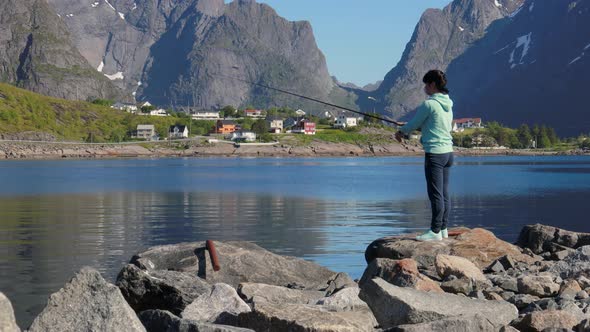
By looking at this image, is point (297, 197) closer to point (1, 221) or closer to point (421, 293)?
point (1, 221)

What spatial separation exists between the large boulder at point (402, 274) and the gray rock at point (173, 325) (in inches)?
139

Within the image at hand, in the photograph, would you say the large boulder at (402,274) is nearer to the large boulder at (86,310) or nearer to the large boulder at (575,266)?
the large boulder at (575,266)

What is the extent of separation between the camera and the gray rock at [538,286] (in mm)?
13609

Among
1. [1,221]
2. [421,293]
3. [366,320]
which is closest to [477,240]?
[421,293]

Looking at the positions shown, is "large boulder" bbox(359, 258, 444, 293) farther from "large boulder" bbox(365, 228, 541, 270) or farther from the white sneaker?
the white sneaker

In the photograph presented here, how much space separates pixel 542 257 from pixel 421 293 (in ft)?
28.9

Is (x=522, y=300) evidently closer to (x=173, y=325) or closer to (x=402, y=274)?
(x=402, y=274)

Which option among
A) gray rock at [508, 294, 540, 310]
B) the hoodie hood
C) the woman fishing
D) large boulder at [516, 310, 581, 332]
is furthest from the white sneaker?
large boulder at [516, 310, 581, 332]

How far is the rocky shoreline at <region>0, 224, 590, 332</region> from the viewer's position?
29.9 ft

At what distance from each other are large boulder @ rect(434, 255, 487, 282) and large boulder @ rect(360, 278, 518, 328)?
3.15m

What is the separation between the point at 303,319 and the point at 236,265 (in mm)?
6653

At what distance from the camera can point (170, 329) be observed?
9820 millimetres

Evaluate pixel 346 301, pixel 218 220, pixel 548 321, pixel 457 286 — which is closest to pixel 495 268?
pixel 457 286

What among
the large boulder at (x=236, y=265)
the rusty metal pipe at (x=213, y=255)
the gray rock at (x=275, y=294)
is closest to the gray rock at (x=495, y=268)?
the large boulder at (x=236, y=265)
